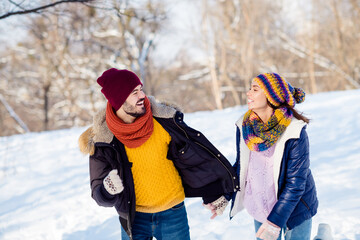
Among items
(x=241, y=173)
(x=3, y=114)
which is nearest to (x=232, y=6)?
(x=3, y=114)

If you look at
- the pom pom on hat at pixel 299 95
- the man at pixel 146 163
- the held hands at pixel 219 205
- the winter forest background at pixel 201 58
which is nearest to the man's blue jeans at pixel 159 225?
the man at pixel 146 163

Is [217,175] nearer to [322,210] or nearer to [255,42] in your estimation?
[322,210]

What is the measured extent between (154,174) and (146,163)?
9 centimetres

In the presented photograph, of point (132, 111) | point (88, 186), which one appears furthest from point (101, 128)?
point (88, 186)

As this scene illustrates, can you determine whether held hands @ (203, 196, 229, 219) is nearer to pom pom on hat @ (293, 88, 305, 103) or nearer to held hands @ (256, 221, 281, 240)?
held hands @ (256, 221, 281, 240)

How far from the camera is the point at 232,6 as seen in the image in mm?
22562

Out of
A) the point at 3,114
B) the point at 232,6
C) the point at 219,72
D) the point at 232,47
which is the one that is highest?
the point at 232,6

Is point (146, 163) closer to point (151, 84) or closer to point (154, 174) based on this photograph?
point (154, 174)

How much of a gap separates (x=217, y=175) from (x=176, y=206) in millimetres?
354

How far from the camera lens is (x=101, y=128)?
1914mm

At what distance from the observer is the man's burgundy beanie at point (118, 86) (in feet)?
6.09

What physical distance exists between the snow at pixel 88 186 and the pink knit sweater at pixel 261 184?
485 millimetres

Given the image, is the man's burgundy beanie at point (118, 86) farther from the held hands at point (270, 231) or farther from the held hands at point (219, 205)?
the held hands at point (270, 231)

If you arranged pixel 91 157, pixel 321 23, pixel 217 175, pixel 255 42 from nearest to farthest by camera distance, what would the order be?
pixel 91 157 < pixel 217 175 < pixel 321 23 < pixel 255 42
